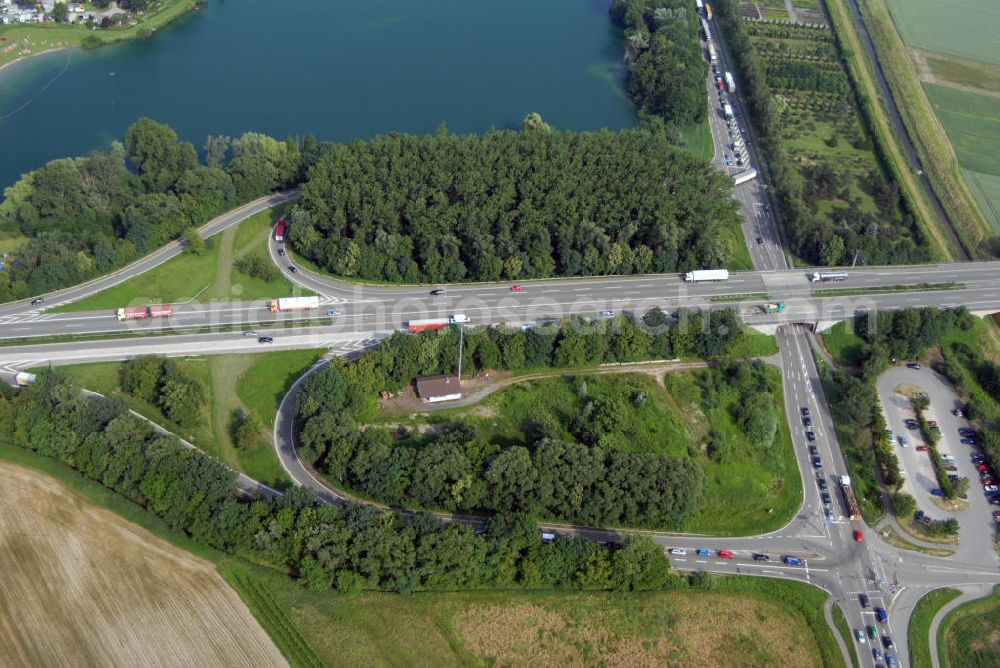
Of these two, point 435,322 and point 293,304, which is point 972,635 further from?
point 293,304

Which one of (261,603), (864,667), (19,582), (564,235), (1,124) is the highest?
(1,124)

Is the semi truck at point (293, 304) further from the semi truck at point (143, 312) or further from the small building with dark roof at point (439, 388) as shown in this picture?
the small building with dark roof at point (439, 388)

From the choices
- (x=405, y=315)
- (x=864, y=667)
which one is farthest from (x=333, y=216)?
(x=864, y=667)

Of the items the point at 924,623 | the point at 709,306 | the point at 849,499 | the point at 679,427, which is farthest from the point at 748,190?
the point at 924,623

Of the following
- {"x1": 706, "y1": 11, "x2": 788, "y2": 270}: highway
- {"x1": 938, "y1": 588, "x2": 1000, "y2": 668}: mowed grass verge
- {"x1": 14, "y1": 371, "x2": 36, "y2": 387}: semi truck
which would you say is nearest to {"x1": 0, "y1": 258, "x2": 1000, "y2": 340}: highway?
{"x1": 706, "y1": 11, "x2": 788, "y2": 270}: highway

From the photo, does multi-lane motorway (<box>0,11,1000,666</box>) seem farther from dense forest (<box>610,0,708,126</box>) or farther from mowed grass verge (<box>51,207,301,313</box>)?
dense forest (<box>610,0,708,126</box>)

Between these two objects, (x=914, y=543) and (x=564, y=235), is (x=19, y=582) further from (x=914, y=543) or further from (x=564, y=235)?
(x=914, y=543)
